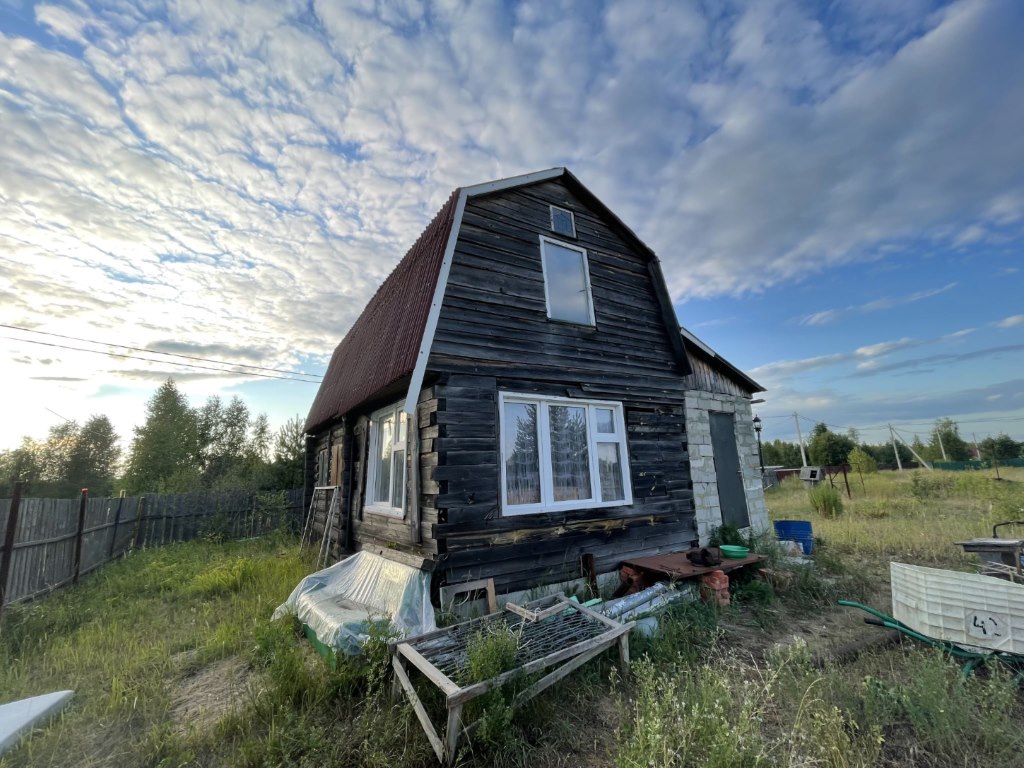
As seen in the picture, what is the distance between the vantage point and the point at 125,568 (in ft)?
28.4

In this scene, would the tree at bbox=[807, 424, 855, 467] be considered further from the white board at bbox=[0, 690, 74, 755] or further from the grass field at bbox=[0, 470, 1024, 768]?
the white board at bbox=[0, 690, 74, 755]

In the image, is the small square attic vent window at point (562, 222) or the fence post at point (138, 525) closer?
the small square attic vent window at point (562, 222)

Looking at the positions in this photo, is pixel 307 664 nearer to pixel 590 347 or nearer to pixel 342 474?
pixel 342 474

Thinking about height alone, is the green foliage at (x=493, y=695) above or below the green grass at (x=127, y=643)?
above

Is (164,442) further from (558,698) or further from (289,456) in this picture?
(558,698)

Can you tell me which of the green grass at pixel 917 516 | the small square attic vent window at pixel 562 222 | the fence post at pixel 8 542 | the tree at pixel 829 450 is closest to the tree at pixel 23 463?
the fence post at pixel 8 542

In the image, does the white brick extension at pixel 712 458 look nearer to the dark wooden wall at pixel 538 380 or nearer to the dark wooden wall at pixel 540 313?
the dark wooden wall at pixel 538 380

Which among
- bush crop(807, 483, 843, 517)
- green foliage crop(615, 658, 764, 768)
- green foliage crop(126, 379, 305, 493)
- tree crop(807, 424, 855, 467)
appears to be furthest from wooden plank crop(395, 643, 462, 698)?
tree crop(807, 424, 855, 467)

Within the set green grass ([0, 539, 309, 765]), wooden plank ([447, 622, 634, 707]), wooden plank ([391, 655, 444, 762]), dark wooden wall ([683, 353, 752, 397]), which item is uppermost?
dark wooden wall ([683, 353, 752, 397])

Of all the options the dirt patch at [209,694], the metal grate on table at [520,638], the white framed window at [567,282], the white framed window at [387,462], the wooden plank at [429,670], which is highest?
the white framed window at [567,282]

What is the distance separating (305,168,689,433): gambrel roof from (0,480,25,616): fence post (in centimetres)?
415

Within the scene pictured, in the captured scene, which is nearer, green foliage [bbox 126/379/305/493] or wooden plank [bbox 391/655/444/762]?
wooden plank [bbox 391/655/444/762]

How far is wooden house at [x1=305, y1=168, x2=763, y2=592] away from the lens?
17.3ft

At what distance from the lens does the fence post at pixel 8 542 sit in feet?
17.1
